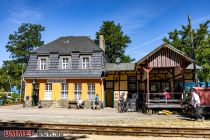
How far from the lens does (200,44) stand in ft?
141

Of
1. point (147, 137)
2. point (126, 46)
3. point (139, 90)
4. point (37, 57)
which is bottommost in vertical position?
point (147, 137)

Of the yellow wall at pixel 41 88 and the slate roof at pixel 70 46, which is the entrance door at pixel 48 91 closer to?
the yellow wall at pixel 41 88

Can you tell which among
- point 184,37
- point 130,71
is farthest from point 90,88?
point 184,37

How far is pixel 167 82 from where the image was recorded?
26250 millimetres

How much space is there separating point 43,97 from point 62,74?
3.31 m

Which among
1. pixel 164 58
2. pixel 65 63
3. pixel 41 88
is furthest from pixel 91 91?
pixel 164 58

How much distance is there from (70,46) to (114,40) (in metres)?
15.7

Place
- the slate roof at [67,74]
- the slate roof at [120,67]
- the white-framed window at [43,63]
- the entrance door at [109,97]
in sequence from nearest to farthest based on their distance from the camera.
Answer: the slate roof at [120,67]
the slate roof at [67,74]
the entrance door at [109,97]
the white-framed window at [43,63]

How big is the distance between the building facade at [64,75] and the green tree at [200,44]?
815 inches

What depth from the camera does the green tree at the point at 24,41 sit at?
54.8 m

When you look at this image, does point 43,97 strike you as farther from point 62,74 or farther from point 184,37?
point 184,37

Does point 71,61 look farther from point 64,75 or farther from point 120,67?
point 120,67

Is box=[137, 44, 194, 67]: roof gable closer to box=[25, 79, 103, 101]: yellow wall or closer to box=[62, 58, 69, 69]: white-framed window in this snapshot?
box=[25, 79, 103, 101]: yellow wall

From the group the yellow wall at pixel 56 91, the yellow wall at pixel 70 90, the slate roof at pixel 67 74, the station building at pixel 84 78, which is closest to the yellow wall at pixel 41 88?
the station building at pixel 84 78
